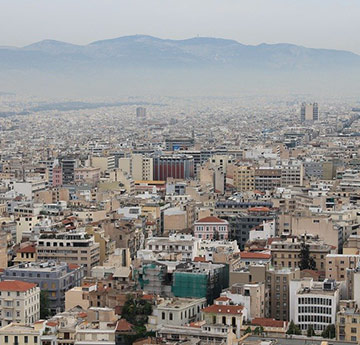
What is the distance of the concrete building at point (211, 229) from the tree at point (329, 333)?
11.9 meters

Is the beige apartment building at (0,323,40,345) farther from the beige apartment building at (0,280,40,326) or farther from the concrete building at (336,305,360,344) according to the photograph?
the concrete building at (336,305,360,344)

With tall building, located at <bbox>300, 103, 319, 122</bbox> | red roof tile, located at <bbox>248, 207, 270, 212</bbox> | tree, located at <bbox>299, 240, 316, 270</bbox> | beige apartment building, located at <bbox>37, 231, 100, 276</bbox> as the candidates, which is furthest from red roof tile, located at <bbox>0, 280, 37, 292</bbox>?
tall building, located at <bbox>300, 103, 319, 122</bbox>

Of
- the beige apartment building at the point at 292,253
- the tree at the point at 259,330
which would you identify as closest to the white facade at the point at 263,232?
the beige apartment building at the point at 292,253

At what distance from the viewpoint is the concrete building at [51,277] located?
27547mm

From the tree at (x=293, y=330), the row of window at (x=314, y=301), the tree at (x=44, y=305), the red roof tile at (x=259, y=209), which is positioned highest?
the red roof tile at (x=259, y=209)

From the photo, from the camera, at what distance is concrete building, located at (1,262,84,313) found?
27.5 metres

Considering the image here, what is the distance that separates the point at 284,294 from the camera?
26.3 metres

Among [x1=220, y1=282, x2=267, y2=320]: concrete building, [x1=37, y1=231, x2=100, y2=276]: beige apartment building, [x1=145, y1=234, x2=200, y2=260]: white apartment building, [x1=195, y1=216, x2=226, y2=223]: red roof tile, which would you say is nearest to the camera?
[x1=220, y1=282, x2=267, y2=320]: concrete building

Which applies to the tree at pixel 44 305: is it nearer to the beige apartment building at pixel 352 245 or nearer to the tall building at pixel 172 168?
the beige apartment building at pixel 352 245

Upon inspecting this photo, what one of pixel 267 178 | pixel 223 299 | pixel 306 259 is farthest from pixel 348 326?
pixel 267 178

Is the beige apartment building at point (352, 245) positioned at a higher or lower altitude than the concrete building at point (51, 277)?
higher

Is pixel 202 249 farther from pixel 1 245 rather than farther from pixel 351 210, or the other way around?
pixel 351 210

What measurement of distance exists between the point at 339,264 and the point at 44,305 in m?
7.61

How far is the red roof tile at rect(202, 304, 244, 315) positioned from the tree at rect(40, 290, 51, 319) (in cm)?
452
